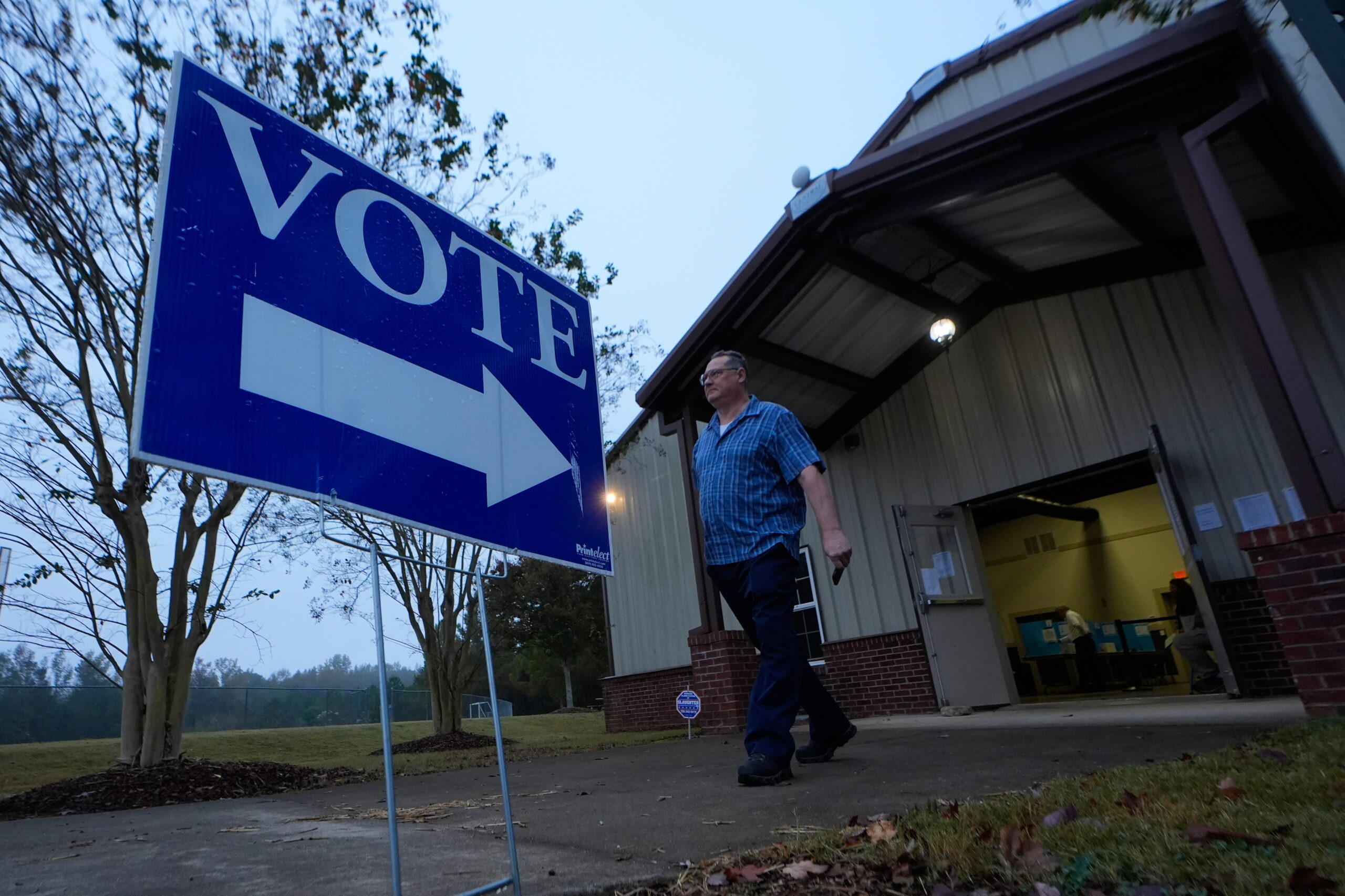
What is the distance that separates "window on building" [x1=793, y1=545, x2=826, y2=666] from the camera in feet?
33.9

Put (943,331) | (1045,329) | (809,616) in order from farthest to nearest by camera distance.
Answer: (809,616) → (1045,329) → (943,331)

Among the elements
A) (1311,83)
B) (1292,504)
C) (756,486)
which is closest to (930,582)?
(1292,504)

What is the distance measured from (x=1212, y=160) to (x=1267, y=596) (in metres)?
2.77

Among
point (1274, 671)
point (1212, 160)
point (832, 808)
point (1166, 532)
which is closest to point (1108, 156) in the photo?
point (1212, 160)

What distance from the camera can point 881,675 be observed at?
31.0 ft

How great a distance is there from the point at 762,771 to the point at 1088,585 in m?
13.9

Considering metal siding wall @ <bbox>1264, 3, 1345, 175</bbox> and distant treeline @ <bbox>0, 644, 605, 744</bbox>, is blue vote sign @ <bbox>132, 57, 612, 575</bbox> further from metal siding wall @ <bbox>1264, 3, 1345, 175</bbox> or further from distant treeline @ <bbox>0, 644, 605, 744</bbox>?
distant treeline @ <bbox>0, 644, 605, 744</bbox>

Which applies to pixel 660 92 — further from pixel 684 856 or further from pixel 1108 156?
pixel 684 856

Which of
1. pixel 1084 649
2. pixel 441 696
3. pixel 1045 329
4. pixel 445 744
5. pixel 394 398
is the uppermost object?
pixel 1045 329

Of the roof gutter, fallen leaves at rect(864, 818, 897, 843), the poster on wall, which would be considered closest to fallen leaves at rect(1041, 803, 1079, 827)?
fallen leaves at rect(864, 818, 897, 843)

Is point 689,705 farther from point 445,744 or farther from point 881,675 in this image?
point 445,744

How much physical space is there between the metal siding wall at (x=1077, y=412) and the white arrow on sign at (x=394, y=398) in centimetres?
787

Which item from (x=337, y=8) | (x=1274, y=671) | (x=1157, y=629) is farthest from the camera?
(x=1157, y=629)

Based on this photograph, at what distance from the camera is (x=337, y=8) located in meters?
7.87
